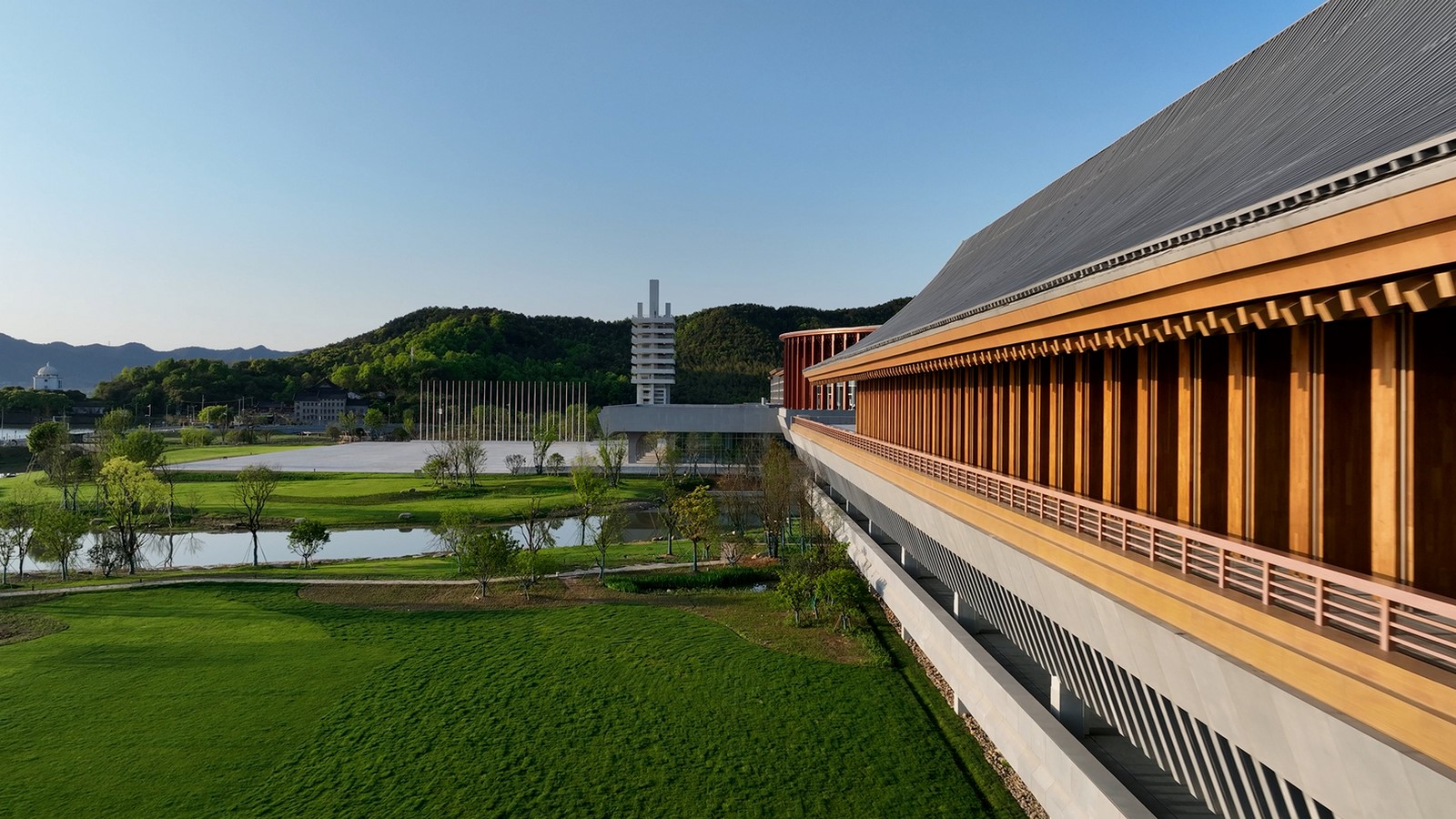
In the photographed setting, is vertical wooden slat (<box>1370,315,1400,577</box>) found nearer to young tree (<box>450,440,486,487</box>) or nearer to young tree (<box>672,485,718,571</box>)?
young tree (<box>672,485,718,571</box>)

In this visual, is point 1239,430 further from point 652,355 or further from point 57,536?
point 652,355

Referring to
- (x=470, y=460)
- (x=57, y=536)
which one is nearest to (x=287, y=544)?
(x=57, y=536)

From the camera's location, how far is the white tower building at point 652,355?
68.8m

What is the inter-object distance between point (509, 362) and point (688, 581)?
3462 inches

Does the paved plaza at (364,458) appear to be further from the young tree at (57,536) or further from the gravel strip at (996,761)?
the gravel strip at (996,761)

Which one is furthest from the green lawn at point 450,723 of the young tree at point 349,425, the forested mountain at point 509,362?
the forested mountain at point 509,362

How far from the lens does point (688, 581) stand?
22906 mm

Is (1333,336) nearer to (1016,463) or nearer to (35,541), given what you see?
(1016,463)

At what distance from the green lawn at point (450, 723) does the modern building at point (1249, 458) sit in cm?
342

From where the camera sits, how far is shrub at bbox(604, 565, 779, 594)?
73.8ft

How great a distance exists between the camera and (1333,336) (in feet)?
16.9

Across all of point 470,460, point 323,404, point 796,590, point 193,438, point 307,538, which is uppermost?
point 323,404

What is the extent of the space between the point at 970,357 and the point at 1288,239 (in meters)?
6.14

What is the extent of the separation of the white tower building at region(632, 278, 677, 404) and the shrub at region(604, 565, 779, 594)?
152 ft
